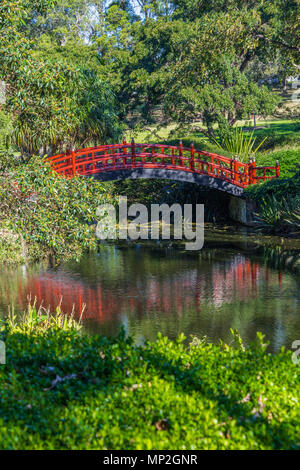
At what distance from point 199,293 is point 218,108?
18.7m

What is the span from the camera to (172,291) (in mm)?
17969

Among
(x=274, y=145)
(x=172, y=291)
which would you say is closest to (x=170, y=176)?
(x=172, y=291)

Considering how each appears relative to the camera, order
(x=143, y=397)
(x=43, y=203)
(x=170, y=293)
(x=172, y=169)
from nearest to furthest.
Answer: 1. (x=143, y=397)
2. (x=43, y=203)
3. (x=170, y=293)
4. (x=172, y=169)

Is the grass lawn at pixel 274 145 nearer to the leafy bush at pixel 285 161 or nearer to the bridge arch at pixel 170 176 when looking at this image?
the leafy bush at pixel 285 161

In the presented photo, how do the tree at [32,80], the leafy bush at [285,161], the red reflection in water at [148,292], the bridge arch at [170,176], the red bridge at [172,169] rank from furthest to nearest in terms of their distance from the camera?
the leafy bush at [285,161] → the bridge arch at [170,176] → the red bridge at [172,169] → the red reflection in water at [148,292] → the tree at [32,80]

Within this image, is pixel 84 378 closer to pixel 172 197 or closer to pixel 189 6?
pixel 172 197

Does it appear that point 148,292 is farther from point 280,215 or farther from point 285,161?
point 285,161

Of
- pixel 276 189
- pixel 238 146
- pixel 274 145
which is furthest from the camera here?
pixel 274 145

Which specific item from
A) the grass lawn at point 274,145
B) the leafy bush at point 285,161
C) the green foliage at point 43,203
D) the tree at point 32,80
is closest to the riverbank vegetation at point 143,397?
the green foliage at point 43,203

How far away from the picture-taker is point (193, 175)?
88.0ft

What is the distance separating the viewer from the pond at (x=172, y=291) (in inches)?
571

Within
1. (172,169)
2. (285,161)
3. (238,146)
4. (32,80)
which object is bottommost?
(172,169)

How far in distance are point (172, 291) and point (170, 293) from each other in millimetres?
248

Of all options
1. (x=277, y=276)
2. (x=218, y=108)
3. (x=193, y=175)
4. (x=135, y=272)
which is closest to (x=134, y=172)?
(x=193, y=175)
